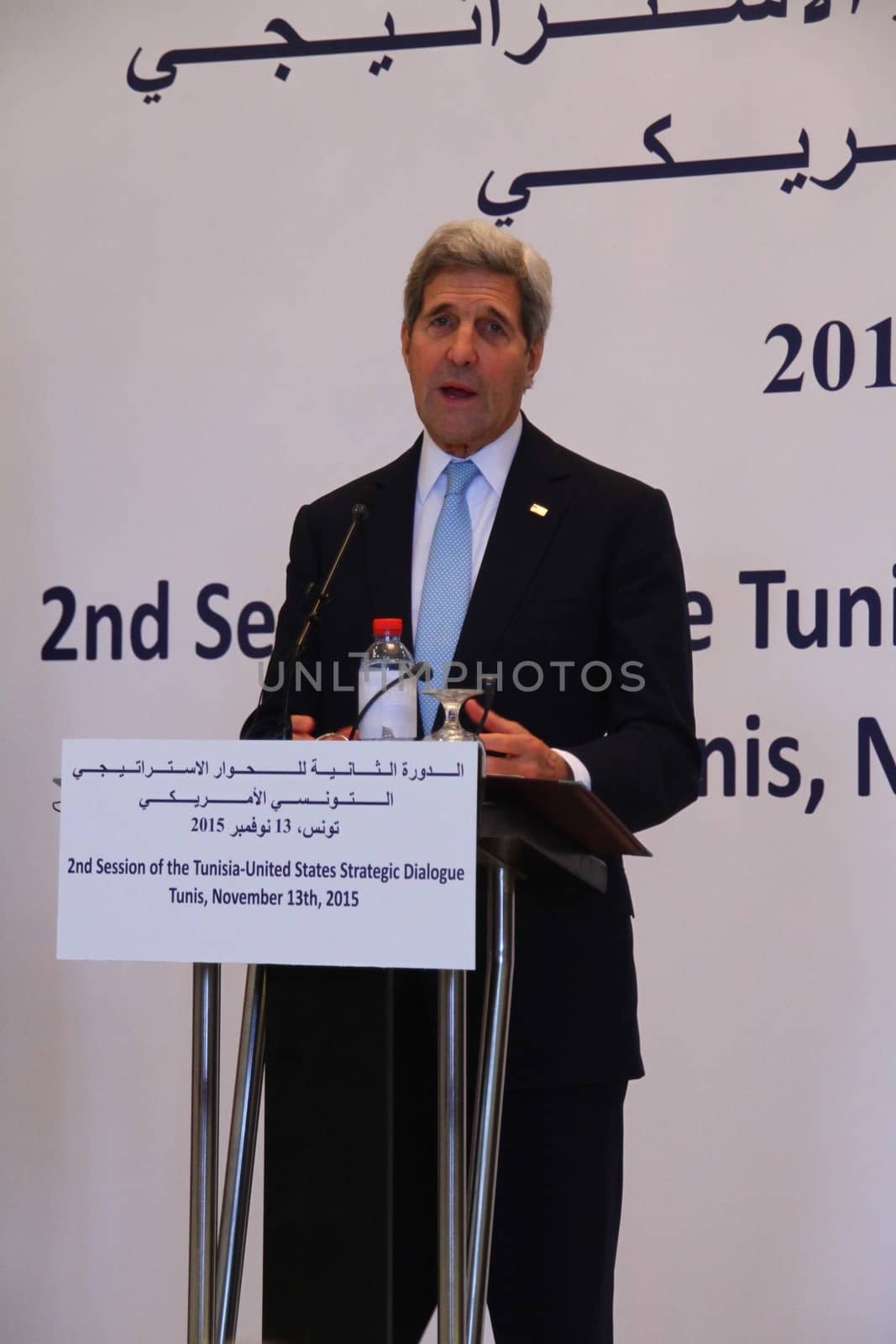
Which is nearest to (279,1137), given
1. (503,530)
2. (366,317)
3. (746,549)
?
(503,530)

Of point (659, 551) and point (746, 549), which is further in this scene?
point (746, 549)

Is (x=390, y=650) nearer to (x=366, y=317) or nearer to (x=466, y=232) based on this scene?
(x=466, y=232)

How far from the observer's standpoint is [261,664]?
3473mm

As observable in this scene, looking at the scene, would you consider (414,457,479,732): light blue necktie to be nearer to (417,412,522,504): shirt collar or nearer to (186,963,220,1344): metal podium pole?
(417,412,522,504): shirt collar

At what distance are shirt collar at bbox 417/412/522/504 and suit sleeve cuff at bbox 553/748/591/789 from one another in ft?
2.00

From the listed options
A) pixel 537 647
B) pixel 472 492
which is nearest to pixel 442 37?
pixel 472 492

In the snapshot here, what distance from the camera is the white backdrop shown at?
3178 millimetres

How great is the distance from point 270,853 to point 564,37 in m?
2.57

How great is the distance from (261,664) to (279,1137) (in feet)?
6.24

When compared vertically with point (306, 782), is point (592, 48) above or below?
above

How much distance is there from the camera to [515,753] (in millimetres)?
1671

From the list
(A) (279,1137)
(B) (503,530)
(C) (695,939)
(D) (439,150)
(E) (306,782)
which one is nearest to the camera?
(E) (306,782)

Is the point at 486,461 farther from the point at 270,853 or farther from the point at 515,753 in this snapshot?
the point at 270,853

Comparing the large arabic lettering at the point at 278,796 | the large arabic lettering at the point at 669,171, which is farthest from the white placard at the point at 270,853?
the large arabic lettering at the point at 669,171
